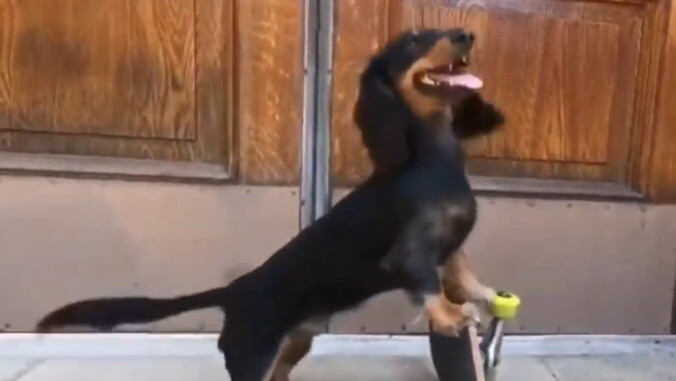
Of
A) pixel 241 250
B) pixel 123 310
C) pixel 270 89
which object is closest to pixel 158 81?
pixel 270 89

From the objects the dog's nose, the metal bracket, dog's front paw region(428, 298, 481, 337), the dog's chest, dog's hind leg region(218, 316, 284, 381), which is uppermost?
the dog's nose

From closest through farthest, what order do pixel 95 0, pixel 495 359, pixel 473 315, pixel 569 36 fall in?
1. pixel 473 315
2. pixel 495 359
3. pixel 95 0
4. pixel 569 36

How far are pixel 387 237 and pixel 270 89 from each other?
0.54 meters

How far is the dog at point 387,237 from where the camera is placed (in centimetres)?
80

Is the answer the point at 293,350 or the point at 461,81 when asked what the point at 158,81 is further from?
the point at 461,81

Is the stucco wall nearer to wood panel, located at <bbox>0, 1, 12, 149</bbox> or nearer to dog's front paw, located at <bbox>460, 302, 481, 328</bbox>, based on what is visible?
wood panel, located at <bbox>0, 1, 12, 149</bbox>

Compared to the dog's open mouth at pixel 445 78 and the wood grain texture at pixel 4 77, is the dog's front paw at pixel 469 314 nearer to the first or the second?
the dog's open mouth at pixel 445 78

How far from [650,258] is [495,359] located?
0.52 m

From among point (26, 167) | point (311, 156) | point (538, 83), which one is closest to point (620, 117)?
point (538, 83)

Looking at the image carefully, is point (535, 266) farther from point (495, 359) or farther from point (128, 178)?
point (128, 178)

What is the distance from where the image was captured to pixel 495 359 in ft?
3.41

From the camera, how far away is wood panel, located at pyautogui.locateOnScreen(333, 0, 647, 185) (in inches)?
50.7

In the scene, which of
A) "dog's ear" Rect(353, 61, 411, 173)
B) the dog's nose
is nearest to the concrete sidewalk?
"dog's ear" Rect(353, 61, 411, 173)

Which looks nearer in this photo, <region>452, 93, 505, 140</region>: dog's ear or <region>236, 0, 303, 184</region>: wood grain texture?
<region>452, 93, 505, 140</region>: dog's ear
